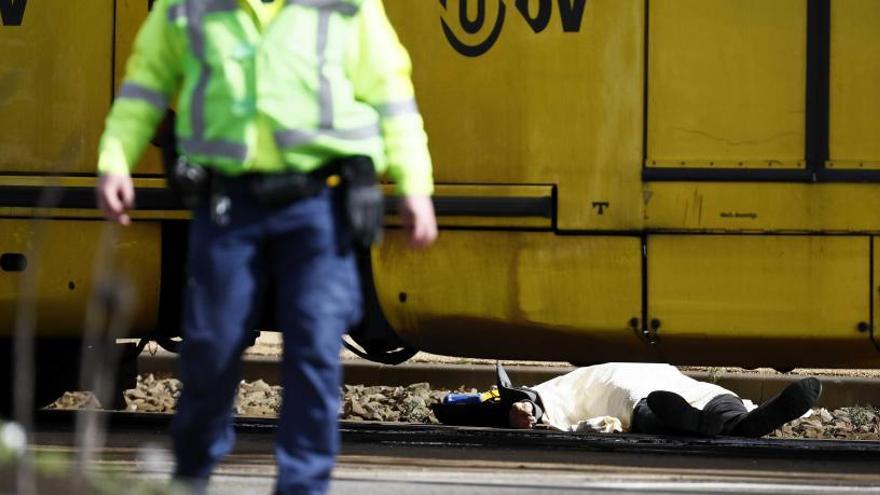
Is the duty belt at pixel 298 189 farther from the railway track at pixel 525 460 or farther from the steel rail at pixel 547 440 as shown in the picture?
the steel rail at pixel 547 440

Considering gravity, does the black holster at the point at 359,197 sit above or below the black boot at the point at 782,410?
above

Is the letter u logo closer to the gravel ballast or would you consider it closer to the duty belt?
the duty belt

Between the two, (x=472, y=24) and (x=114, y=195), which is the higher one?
(x=472, y=24)

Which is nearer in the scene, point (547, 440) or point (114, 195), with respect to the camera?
point (114, 195)

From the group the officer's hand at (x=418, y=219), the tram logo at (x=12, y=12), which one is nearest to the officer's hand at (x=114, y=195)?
the officer's hand at (x=418, y=219)

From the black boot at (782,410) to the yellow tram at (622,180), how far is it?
0.41 m

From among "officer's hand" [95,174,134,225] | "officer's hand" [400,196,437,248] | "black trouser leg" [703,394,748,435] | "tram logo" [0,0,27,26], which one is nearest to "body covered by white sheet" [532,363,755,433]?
"black trouser leg" [703,394,748,435]

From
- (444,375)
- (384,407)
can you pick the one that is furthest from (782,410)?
(444,375)

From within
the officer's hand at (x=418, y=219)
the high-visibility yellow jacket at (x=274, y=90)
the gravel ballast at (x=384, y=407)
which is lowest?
the gravel ballast at (x=384, y=407)

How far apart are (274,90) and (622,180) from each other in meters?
2.65

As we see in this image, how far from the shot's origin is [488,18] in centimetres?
622

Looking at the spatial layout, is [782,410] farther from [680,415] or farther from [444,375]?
[444,375]

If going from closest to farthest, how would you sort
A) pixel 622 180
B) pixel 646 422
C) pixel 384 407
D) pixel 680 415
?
1. pixel 622 180
2. pixel 680 415
3. pixel 646 422
4. pixel 384 407

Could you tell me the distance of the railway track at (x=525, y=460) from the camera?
5.18 m
